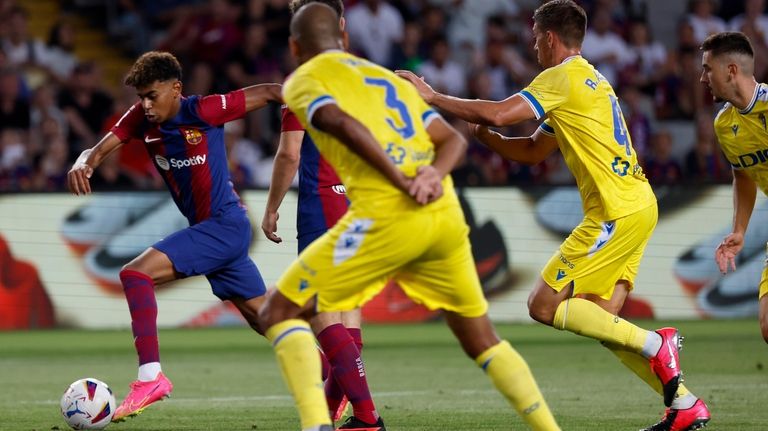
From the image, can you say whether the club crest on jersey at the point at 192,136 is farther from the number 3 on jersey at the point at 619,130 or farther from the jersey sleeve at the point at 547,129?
the number 3 on jersey at the point at 619,130

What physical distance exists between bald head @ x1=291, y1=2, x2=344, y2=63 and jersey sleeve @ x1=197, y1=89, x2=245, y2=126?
192 cm

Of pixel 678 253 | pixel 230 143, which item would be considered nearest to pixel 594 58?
pixel 678 253

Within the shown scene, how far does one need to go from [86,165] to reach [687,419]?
393 centimetres

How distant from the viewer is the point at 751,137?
7.47 metres

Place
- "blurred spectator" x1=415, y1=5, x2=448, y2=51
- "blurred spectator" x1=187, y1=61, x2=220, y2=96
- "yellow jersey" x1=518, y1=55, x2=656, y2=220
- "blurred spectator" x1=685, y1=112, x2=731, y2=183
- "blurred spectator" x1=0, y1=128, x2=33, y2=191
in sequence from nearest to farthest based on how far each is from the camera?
"yellow jersey" x1=518, y1=55, x2=656, y2=220 → "blurred spectator" x1=0, y1=128, x2=33, y2=191 → "blurred spectator" x1=685, y1=112, x2=731, y2=183 → "blurred spectator" x1=187, y1=61, x2=220, y2=96 → "blurred spectator" x1=415, y1=5, x2=448, y2=51

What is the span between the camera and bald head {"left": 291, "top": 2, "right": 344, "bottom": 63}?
570 cm

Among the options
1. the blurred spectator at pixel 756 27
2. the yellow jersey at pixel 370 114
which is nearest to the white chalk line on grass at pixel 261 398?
the yellow jersey at pixel 370 114

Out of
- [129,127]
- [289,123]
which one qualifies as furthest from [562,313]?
[129,127]

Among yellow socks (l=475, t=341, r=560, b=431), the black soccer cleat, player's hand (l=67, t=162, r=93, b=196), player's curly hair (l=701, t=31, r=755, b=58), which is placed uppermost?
player's curly hair (l=701, t=31, r=755, b=58)

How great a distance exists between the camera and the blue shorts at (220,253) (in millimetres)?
7688

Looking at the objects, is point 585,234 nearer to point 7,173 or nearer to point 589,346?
point 589,346

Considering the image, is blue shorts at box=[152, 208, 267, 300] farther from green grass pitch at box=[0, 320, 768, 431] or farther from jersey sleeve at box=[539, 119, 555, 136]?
jersey sleeve at box=[539, 119, 555, 136]

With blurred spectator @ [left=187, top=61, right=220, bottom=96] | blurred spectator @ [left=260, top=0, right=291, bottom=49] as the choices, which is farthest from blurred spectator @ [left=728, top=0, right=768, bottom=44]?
blurred spectator @ [left=187, top=61, right=220, bottom=96]

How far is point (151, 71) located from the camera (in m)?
7.59
